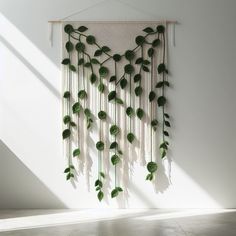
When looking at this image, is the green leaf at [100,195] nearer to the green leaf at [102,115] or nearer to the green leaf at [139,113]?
the green leaf at [102,115]

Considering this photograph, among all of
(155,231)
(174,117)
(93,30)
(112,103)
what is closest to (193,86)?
(174,117)

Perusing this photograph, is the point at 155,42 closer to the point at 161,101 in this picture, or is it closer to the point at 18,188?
the point at 161,101

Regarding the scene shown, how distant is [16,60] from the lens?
4344 mm

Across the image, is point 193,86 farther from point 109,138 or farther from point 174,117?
point 109,138

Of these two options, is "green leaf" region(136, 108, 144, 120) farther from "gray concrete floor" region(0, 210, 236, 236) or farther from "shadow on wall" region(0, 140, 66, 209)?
"shadow on wall" region(0, 140, 66, 209)

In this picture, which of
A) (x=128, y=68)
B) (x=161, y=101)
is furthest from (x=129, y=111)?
(x=128, y=68)

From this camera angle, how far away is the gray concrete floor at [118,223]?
3312 millimetres

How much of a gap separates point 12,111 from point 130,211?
166cm

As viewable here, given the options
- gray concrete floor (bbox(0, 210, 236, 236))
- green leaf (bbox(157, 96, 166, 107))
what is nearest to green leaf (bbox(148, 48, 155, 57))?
green leaf (bbox(157, 96, 166, 107))

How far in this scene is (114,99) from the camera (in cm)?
436

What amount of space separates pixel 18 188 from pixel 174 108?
74.9 inches

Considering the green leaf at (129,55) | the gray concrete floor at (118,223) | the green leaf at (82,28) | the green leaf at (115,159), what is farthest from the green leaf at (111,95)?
the gray concrete floor at (118,223)

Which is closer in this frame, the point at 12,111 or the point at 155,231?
the point at 155,231

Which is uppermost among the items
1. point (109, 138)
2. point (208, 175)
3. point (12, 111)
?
point (12, 111)
